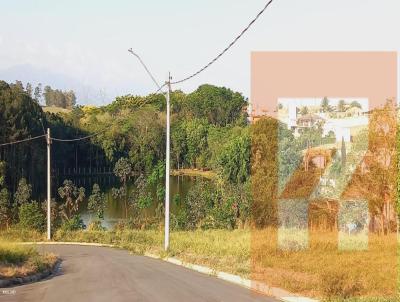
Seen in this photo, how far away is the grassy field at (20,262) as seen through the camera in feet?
47.3

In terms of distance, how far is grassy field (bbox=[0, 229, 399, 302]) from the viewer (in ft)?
39.0

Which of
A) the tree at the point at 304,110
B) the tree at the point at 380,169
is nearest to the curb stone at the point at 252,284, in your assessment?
the tree at the point at 380,169

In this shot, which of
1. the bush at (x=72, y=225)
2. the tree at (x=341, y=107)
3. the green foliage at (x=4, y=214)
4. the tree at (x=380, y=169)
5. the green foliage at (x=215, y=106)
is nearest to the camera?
the tree at (x=380, y=169)

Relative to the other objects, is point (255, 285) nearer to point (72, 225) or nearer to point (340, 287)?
point (340, 287)

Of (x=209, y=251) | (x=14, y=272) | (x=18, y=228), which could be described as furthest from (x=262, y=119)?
(x=14, y=272)

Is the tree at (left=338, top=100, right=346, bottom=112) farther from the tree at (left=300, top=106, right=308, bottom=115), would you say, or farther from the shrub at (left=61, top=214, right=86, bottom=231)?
the shrub at (left=61, top=214, right=86, bottom=231)

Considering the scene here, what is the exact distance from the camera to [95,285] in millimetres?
12625

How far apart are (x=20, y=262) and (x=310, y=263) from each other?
8.88 m

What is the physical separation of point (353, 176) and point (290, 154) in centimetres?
1137

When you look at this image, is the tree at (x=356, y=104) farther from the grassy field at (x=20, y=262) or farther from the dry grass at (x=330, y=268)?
the grassy field at (x=20, y=262)

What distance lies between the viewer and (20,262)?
54.6ft

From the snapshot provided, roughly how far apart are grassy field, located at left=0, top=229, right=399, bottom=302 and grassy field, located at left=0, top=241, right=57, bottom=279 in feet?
16.6

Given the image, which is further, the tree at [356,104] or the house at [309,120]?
the house at [309,120]

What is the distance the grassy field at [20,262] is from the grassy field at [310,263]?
507 centimetres
